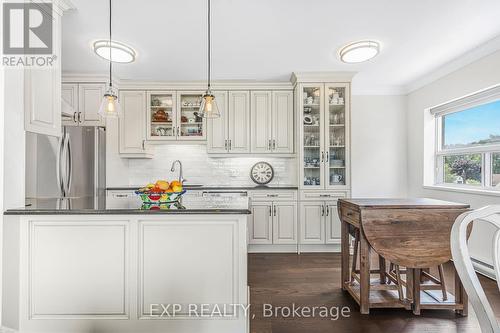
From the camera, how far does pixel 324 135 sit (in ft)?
12.9

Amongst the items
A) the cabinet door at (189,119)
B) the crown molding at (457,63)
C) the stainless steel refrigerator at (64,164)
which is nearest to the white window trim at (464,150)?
the crown molding at (457,63)

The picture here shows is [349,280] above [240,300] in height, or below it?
below

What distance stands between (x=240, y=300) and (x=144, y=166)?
10.4 feet

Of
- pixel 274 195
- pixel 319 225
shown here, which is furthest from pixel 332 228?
pixel 274 195

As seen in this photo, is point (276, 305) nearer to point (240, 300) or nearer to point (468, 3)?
point (240, 300)

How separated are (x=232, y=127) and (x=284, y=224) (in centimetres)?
158

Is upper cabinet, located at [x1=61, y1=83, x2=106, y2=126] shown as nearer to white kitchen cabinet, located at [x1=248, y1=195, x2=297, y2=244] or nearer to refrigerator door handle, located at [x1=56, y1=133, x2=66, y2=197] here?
refrigerator door handle, located at [x1=56, y1=133, x2=66, y2=197]

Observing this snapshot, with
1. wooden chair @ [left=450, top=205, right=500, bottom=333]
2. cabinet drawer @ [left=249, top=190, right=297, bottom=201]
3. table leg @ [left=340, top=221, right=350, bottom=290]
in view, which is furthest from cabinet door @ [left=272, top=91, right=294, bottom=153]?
wooden chair @ [left=450, top=205, right=500, bottom=333]

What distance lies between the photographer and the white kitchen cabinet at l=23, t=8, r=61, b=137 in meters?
1.88

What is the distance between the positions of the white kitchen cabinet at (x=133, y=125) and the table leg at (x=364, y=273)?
3.20 m

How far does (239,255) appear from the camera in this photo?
5.99ft

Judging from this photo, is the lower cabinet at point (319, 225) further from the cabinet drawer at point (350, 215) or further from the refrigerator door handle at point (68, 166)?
the refrigerator door handle at point (68, 166)

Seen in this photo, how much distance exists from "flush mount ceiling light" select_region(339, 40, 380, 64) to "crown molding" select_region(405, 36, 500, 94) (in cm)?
106

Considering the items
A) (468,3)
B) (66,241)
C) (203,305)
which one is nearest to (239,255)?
(203,305)
